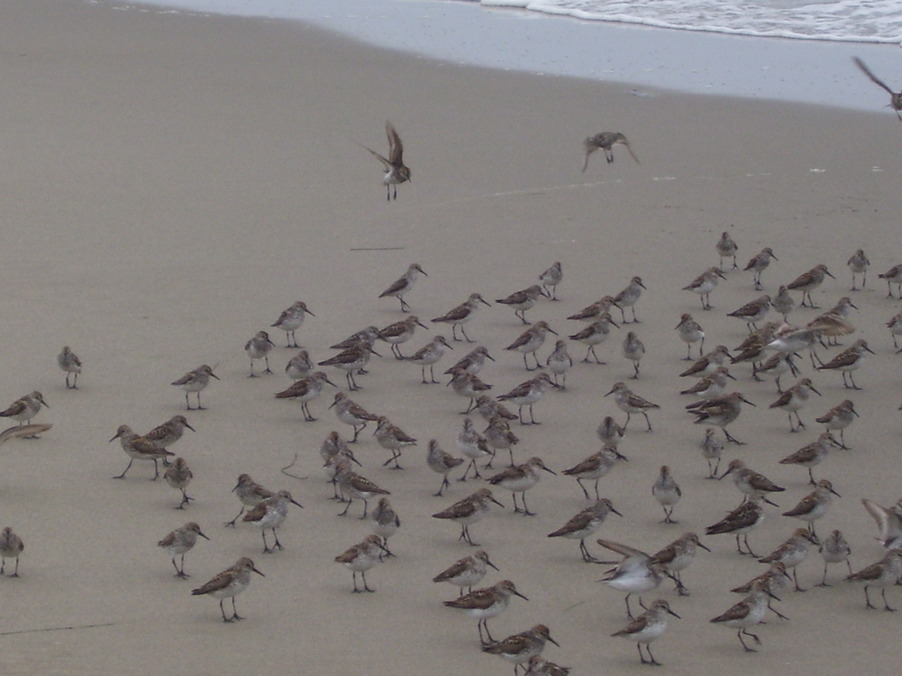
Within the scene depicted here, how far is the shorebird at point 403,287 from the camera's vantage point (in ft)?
40.5

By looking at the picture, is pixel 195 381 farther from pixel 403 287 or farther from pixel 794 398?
pixel 794 398

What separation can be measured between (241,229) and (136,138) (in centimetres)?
322

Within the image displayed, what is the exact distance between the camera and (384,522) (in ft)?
27.3

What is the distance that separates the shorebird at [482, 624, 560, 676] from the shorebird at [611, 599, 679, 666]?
0.41 m

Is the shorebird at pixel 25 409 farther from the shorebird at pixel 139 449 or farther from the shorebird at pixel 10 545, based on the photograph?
the shorebird at pixel 10 545

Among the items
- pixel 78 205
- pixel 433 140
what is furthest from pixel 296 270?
pixel 433 140

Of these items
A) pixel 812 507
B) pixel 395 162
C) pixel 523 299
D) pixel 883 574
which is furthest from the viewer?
pixel 395 162

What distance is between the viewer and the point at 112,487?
9.09m

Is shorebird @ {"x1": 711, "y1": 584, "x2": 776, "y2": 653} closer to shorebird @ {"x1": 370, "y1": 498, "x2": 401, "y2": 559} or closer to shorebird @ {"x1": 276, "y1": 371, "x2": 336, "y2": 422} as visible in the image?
shorebird @ {"x1": 370, "y1": 498, "x2": 401, "y2": 559}

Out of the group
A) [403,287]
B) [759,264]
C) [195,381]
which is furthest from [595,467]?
[759,264]

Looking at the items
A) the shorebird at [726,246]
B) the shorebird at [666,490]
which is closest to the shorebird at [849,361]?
the shorebird at [726,246]

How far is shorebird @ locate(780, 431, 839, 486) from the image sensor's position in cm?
934

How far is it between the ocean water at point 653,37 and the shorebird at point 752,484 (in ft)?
33.9

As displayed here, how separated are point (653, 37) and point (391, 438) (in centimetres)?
1574
